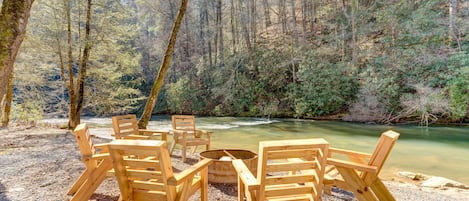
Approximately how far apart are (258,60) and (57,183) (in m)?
13.9

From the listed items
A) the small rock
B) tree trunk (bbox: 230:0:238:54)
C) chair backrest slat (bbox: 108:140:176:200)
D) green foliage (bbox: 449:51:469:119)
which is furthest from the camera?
tree trunk (bbox: 230:0:238:54)

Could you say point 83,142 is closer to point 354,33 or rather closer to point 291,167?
point 291,167

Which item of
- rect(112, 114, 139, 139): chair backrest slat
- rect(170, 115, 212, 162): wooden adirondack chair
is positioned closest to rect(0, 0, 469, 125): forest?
rect(112, 114, 139, 139): chair backrest slat

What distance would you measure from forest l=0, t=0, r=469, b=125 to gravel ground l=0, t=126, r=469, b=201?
143 inches

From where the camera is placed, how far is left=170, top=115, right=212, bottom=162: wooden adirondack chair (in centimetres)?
448

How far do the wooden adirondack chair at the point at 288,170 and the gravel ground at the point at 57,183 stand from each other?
105 cm

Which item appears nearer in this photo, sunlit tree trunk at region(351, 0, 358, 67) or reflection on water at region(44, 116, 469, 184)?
reflection on water at region(44, 116, 469, 184)

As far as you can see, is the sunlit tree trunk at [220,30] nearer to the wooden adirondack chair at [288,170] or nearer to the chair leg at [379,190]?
the chair leg at [379,190]

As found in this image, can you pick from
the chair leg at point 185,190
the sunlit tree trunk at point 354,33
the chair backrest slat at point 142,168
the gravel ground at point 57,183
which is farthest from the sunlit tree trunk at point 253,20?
the chair backrest slat at point 142,168

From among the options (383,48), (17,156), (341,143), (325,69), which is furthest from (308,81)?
(17,156)

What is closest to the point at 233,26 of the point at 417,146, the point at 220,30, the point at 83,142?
the point at 220,30

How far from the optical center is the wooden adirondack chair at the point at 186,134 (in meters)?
4.48

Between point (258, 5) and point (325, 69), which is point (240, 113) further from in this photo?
point (258, 5)

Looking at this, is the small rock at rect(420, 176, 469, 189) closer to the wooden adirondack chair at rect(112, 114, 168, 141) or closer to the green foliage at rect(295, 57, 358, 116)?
the wooden adirondack chair at rect(112, 114, 168, 141)
